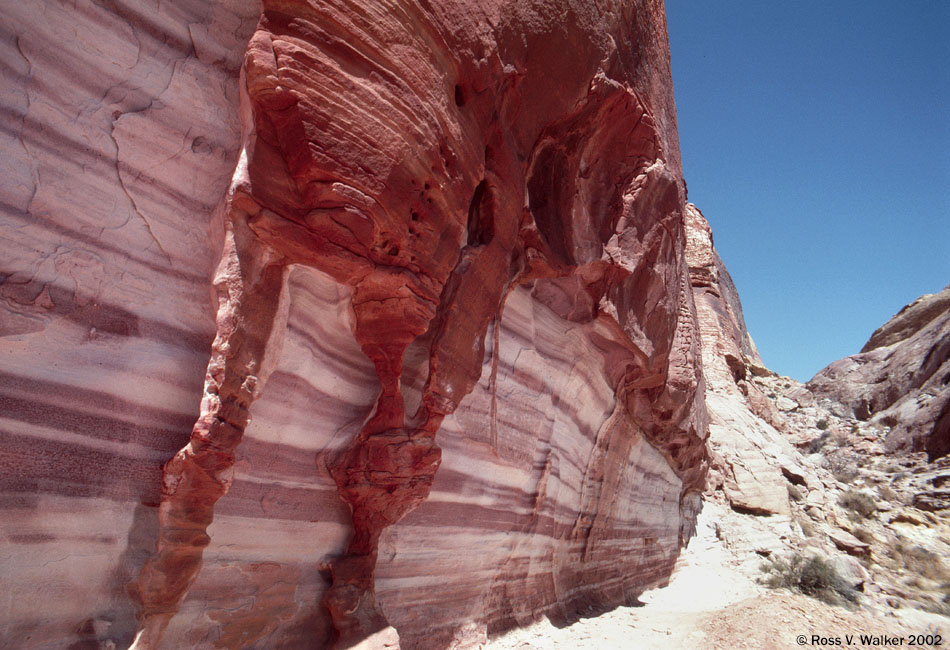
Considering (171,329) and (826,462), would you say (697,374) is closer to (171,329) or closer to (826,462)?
(171,329)

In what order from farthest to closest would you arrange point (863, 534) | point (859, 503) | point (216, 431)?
point (859, 503) < point (863, 534) < point (216, 431)

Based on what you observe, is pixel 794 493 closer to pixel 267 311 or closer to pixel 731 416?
pixel 731 416

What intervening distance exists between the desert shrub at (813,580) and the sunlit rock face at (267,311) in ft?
16.2

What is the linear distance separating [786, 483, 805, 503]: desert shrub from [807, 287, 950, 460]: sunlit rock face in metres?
6.32

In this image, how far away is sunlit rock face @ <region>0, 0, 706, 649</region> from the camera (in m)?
Result: 1.80

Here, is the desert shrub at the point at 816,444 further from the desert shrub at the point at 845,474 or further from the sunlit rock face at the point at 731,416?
the desert shrub at the point at 845,474

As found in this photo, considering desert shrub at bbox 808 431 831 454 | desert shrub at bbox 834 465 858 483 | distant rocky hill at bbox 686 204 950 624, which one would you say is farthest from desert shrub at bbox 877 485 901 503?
desert shrub at bbox 808 431 831 454

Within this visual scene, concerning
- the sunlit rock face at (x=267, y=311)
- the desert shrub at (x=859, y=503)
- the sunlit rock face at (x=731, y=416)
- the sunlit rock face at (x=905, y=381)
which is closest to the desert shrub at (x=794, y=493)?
the sunlit rock face at (x=731, y=416)

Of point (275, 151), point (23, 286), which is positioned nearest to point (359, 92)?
point (275, 151)

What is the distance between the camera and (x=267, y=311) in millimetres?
2230

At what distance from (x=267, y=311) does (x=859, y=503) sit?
12.5 m

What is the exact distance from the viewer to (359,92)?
2279 millimetres

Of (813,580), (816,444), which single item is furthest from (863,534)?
(816,444)

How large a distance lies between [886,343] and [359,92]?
3047 centimetres
